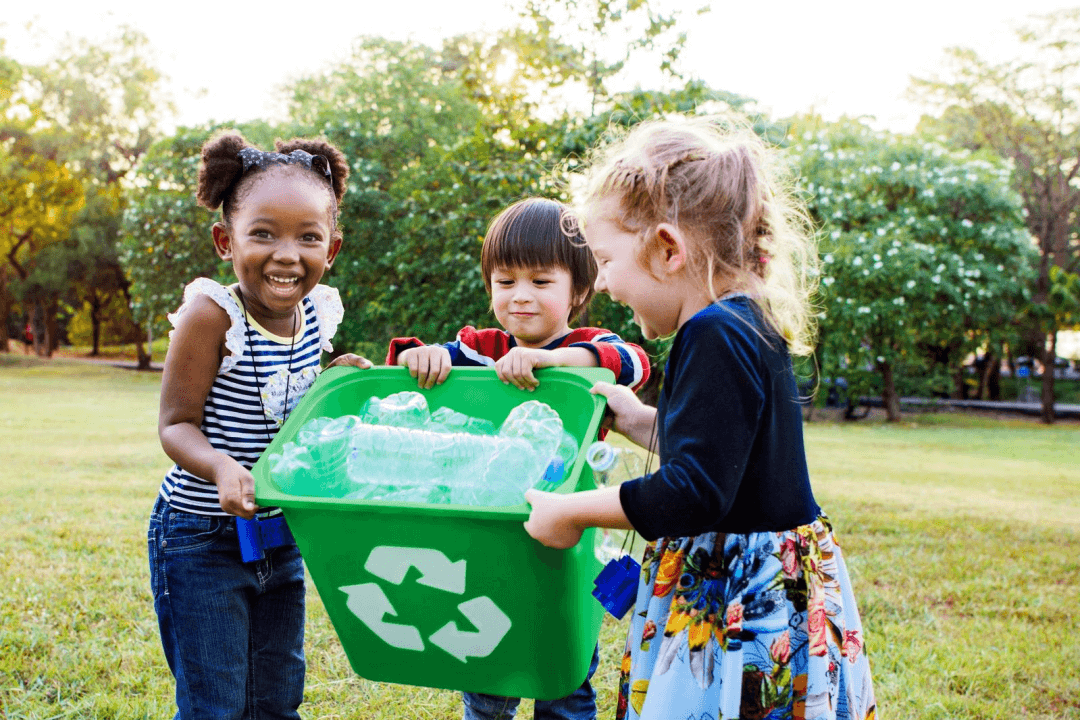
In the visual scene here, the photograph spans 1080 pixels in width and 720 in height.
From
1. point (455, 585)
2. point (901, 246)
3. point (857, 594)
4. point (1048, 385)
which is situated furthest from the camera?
point (1048, 385)

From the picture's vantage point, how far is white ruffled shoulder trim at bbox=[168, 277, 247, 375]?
1.72 meters

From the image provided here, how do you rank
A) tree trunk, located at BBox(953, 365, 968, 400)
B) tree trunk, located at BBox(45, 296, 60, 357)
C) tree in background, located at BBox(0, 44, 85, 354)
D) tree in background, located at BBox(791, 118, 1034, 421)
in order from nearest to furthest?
tree in background, located at BBox(791, 118, 1034, 421) → tree trunk, located at BBox(953, 365, 968, 400) → tree in background, located at BBox(0, 44, 85, 354) → tree trunk, located at BBox(45, 296, 60, 357)

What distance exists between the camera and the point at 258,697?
1.88 m

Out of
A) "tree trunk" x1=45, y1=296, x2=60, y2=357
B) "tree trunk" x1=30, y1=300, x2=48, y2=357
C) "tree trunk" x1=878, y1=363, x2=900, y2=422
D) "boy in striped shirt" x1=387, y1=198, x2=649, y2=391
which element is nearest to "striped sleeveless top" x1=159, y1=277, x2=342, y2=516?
"boy in striped shirt" x1=387, y1=198, x2=649, y2=391

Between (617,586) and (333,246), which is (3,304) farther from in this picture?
(617,586)

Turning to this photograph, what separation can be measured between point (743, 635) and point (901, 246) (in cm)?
1375

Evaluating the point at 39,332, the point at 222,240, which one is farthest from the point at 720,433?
the point at 39,332

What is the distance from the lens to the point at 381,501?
1.37m

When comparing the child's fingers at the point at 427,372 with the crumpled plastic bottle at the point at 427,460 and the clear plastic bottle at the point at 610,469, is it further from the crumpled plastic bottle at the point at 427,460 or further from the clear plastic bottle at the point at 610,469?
the clear plastic bottle at the point at 610,469

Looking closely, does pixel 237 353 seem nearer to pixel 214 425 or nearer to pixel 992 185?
pixel 214 425

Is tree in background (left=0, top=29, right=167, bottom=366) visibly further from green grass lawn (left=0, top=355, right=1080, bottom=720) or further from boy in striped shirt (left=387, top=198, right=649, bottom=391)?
boy in striped shirt (left=387, top=198, right=649, bottom=391)

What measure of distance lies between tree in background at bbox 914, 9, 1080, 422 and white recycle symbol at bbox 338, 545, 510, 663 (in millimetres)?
17913

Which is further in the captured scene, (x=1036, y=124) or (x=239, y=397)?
(x=1036, y=124)

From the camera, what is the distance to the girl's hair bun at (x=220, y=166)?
179 cm
